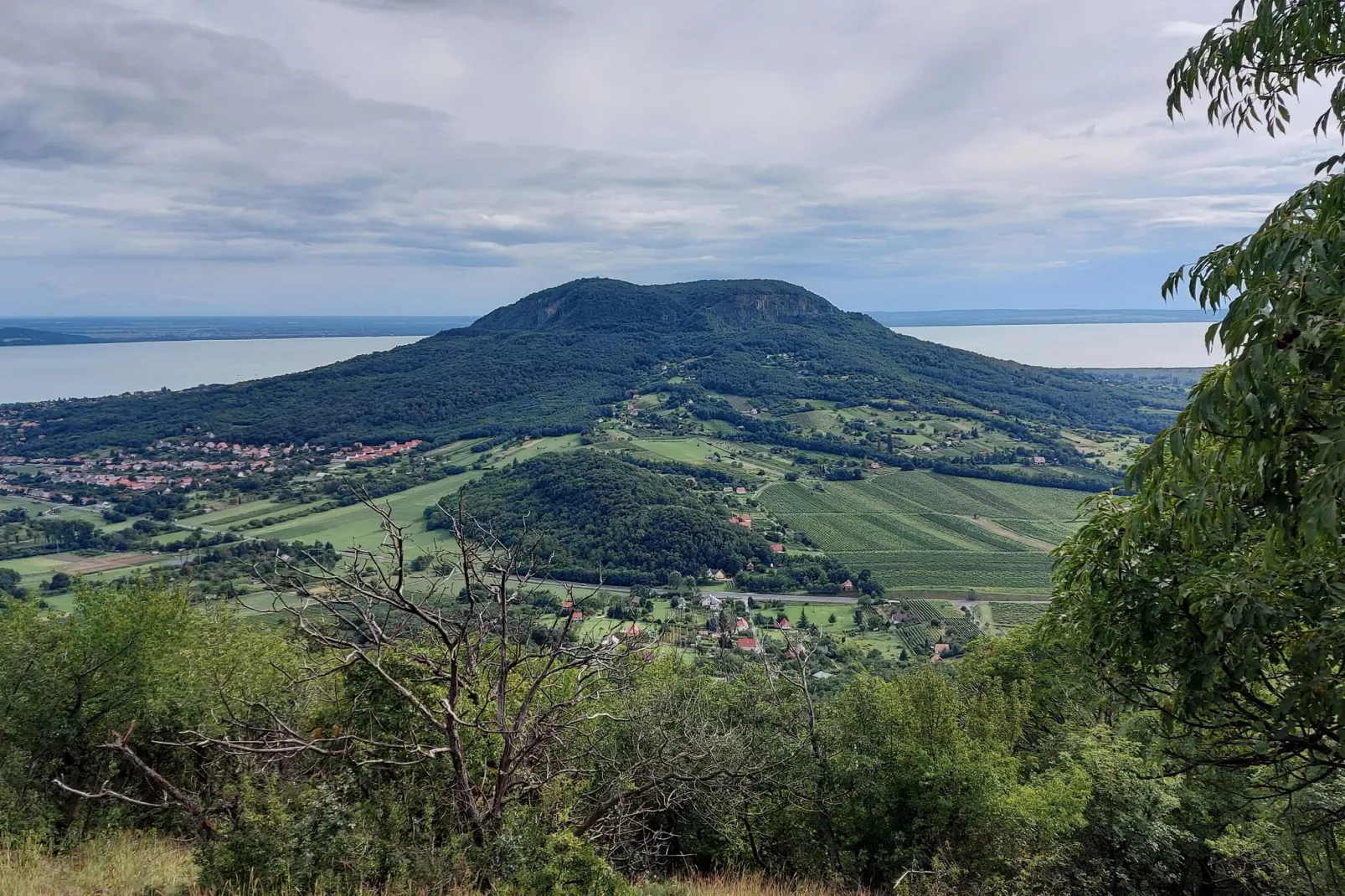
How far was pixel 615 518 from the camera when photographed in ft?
210

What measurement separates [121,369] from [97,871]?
20451 centimetres

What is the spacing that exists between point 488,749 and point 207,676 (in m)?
6.45

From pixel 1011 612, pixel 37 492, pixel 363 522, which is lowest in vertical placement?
pixel 1011 612

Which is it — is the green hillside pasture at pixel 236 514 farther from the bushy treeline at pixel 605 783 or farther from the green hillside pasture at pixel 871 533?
the bushy treeline at pixel 605 783

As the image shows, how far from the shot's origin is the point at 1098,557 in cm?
483

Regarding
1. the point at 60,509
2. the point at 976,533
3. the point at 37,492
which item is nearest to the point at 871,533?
the point at 976,533

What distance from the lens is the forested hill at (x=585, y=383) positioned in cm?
10419

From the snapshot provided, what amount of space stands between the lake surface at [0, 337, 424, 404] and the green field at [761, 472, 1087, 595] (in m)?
131

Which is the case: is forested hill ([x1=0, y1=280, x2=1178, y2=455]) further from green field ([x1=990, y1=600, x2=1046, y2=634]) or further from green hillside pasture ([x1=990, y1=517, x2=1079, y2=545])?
green field ([x1=990, y1=600, x2=1046, y2=634])

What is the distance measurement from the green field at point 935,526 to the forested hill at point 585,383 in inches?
1479

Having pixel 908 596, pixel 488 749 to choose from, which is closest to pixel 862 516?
pixel 908 596

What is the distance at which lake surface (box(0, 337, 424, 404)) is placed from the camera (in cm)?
13012

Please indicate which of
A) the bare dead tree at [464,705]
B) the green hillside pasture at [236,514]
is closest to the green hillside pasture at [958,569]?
the bare dead tree at [464,705]

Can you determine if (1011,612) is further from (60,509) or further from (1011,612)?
(60,509)
